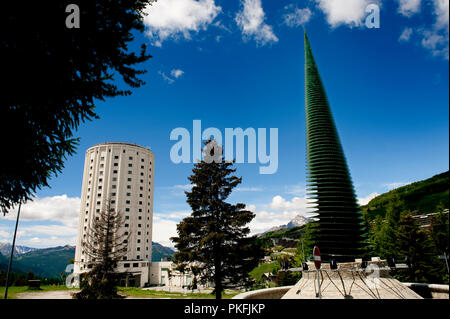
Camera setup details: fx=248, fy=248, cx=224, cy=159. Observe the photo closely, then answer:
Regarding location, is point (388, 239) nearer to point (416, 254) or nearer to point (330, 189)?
point (416, 254)

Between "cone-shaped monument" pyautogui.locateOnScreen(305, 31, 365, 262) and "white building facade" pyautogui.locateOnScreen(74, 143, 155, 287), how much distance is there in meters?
71.4

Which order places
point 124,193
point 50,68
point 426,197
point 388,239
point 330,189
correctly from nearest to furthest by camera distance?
point 50,68
point 330,189
point 388,239
point 124,193
point 426,197

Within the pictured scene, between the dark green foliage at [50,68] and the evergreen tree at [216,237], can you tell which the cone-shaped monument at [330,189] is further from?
the dark green foliage at [50,68]

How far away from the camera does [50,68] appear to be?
653 cm

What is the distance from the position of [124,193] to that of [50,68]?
82.8 metres

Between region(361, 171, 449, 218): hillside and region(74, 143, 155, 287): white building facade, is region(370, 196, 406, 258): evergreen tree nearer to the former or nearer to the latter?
region(74, 143, 155, 287): white building facade

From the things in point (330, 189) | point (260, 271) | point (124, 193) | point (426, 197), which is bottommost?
point (260, 271)

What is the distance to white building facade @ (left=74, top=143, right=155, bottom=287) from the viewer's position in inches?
3135

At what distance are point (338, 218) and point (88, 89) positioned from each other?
18145 mm

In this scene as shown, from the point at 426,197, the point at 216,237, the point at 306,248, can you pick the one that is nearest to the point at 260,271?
the point at 306,248
